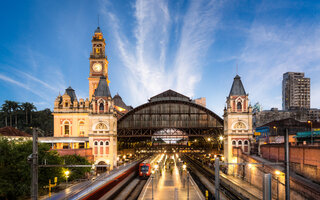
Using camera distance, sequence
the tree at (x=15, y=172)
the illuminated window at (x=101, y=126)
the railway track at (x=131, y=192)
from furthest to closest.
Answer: the illuminated window at (x=101, y=126) < the railway track at (x=131, y=192) < the tree at (x=15, y=172)

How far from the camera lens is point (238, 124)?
198ft

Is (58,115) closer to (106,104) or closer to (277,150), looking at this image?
(106,104)

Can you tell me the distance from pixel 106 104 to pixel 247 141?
37168mm

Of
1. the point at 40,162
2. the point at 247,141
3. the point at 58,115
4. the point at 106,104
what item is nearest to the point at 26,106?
the point at 58,115

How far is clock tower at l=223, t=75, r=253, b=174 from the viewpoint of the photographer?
5922 cm

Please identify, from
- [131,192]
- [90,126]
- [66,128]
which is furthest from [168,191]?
[66,128]

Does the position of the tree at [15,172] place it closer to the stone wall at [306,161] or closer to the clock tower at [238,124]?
the stone wall at [306,161]

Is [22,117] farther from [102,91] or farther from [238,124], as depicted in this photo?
[238,124]

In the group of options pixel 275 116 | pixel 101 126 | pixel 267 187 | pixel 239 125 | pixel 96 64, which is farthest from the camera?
pixel 275 116

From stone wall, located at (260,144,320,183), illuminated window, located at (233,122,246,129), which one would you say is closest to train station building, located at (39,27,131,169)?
illuminated window, located at (233,122,246,129)

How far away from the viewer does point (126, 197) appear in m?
36.3

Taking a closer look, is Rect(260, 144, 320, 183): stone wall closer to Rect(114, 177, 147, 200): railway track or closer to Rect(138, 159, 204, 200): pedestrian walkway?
Rect(138, 159, 204, 200): pedestrian walkway

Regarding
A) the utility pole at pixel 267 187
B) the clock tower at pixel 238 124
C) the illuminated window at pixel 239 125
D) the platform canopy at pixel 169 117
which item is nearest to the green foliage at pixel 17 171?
the utility pole at pixel 267 187

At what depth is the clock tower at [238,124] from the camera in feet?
194
